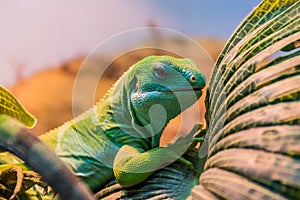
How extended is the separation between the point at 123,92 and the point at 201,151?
0.25 metres

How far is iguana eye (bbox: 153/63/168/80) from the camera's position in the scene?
570 mm

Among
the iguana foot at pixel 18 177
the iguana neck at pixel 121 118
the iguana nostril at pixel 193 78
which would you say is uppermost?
the iguana nostril at pixel 193 78

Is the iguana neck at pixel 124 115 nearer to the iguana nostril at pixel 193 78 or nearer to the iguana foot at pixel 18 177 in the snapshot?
the iguana nostril at pixel 193 78

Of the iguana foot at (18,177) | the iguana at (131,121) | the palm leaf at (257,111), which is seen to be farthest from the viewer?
the iguana at (131,121)

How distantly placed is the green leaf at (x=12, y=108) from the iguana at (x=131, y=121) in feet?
0.29

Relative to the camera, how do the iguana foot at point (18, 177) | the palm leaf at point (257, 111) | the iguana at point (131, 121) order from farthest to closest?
the iguana at point (131, 121)
the iguana foot at point (18, 177)
the palm leaf at point (257, 111)

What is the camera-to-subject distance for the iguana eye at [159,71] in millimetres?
570

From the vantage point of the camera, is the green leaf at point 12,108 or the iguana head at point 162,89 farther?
the iguana head at point 162,89

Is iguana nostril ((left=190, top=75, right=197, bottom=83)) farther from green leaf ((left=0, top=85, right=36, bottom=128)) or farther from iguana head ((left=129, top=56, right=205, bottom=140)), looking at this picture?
green leaf ((left=0, top=85, right=36, bottom=128))

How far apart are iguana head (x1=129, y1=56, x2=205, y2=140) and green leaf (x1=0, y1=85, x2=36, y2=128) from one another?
0.43 feet

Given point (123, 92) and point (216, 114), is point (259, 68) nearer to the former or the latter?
point (216, 114)

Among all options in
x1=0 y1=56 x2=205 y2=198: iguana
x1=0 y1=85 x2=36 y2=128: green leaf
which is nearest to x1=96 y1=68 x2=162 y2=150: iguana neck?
x1=0 y1=56 x2=205 y2=198: iguana

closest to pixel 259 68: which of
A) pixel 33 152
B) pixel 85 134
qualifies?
pixel 33 152

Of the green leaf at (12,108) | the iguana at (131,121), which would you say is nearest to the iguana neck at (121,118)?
the iguana at (131,121)
